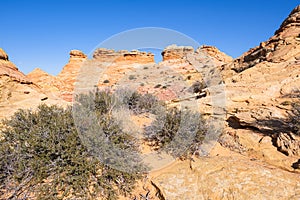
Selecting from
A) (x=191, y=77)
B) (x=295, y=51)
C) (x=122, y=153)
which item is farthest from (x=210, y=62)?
(x=122, y=153)

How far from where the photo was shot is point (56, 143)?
307 cm

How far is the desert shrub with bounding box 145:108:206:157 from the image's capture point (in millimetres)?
3877

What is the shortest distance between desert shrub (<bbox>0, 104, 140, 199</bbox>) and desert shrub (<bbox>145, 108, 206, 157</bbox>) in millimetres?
1166

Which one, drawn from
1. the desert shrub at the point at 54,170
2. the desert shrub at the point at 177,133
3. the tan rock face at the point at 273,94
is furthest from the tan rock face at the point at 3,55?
the tan rock face at the point at 273,94

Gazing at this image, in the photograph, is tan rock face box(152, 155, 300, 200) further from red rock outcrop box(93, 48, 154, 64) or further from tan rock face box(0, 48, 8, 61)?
red rock outcrop box(93, 48, 154, 64)

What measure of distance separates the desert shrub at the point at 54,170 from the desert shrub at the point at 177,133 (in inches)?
45.9

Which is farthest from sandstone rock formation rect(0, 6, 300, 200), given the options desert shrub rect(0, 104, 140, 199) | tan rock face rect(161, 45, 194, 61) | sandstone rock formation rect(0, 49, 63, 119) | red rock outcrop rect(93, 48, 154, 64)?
tan rock face rect(161, 45, 194, 61)

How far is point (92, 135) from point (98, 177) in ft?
2.33

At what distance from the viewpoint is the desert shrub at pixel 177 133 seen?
153 inches

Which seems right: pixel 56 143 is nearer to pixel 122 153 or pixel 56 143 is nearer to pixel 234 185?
pixel 122 153

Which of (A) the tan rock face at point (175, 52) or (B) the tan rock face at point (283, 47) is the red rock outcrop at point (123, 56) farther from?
(B) the tan rock face at point (283, 47)

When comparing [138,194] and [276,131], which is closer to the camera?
[138,194]

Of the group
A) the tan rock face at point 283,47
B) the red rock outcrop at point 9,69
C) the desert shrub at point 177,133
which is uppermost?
the tan rock face at point 283,47

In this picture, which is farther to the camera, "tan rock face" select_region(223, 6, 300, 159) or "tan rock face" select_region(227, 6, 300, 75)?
"tan rock face" select_region(227, 6, 300, 75)
